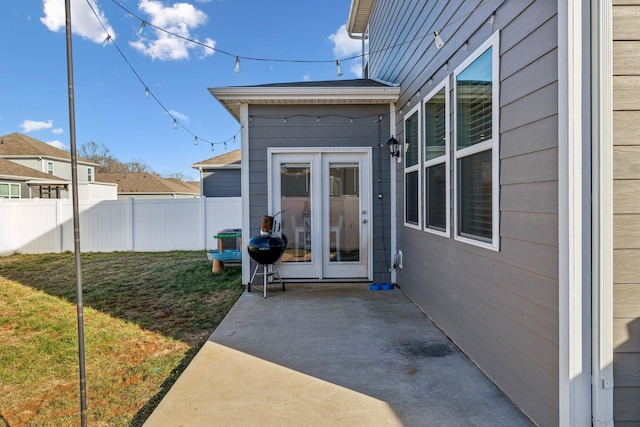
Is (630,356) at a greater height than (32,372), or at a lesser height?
greater

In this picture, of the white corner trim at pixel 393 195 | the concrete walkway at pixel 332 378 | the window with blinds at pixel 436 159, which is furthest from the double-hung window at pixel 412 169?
the concrete walkway at pixel 332 378

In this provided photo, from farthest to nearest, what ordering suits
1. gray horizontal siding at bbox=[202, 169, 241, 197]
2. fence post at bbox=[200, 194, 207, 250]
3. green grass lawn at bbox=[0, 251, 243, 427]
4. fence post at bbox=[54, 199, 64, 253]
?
gray horizontal siding at bbox=[202, 169, 241, 197] < fence post at bbox=[200, 194, 207, 250] < fence post at bbox=[54, 199, 64, 253] < green grass lawn at bbox=[0, 251, 243, 427]

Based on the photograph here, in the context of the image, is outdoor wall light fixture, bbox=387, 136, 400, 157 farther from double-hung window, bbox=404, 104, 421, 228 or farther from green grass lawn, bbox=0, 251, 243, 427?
green grass lawn, bbox=0, 251, 243, 427

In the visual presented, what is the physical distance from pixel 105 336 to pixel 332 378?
2205 mm

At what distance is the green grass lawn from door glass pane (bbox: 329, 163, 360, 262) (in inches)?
61.0

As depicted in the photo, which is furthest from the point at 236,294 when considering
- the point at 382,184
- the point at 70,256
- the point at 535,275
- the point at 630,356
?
the point at 70,256

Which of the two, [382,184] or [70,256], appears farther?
[70,256]

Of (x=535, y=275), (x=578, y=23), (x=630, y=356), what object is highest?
(x=578, y=23)

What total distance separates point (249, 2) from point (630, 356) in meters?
8.87

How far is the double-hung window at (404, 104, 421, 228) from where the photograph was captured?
4148mm

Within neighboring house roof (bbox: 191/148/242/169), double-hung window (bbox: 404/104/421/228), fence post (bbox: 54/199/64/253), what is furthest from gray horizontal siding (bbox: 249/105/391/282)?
neighboring house roof (bbox: 191/148/242/169)

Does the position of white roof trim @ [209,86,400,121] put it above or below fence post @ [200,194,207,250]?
above

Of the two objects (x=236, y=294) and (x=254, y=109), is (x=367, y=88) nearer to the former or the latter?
(x=254, y=109)

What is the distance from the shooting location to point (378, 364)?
2.75m
